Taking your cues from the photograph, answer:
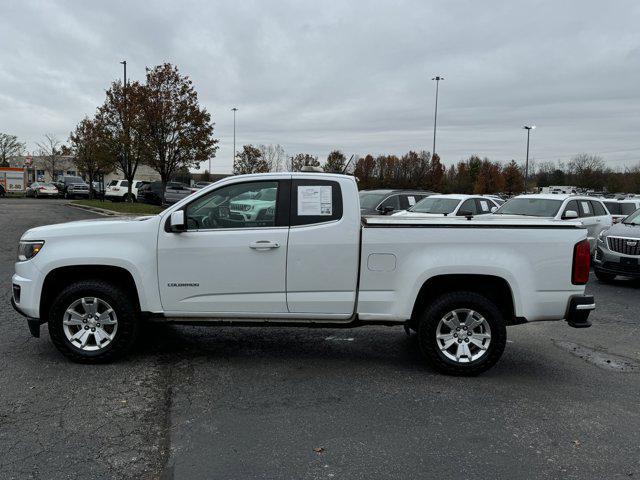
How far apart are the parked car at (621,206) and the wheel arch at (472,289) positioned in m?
13.5

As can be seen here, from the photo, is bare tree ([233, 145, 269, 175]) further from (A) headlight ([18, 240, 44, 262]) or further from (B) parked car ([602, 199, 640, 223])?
(A) headlight ([18, 240, 44, 262])

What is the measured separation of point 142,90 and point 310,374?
23632 millimetres

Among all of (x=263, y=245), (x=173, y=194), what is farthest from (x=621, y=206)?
(x=173, y=194)

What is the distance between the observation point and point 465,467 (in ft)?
11.6

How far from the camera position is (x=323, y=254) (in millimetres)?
5172

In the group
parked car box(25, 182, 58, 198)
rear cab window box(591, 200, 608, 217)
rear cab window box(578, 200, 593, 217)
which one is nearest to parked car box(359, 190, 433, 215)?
rear cab window box(578, 200, 593, 217)

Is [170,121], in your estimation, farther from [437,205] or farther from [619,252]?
[619,252]

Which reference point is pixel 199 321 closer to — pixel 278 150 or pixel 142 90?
pixel 142 90

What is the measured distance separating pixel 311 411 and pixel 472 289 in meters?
2.05

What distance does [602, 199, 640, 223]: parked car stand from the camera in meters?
17.1

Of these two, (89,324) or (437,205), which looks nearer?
(89,324)

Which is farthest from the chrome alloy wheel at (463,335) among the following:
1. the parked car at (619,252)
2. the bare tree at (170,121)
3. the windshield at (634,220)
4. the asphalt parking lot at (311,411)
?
the bare tree at (170,121)

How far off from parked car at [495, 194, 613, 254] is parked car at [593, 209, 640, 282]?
2.21 m

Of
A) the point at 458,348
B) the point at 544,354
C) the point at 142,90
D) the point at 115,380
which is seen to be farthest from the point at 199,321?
the point at 142,90
